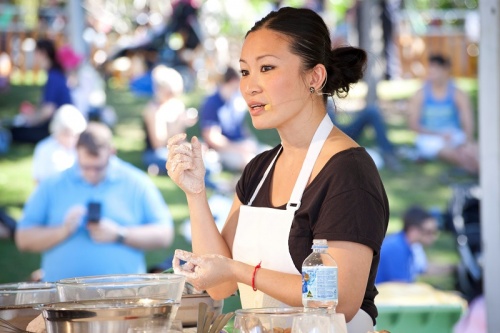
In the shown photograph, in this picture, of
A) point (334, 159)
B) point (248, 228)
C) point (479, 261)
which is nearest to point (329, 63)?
point (334, 159)

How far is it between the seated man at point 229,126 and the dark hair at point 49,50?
100 cm

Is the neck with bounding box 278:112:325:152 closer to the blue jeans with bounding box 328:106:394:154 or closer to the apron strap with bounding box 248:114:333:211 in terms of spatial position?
the apron strap with bounding box 248:114:333:211

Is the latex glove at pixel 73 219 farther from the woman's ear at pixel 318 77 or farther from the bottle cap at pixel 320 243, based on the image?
the bottle cap at pixel 320 243

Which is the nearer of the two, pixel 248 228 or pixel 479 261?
pixel 248 228

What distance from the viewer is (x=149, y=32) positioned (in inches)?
225

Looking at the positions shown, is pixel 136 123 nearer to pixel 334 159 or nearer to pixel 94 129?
pixel 94 129

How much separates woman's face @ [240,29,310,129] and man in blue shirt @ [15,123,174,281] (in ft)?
9.85

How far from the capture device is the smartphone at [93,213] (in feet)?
17.2

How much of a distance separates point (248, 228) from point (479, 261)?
11.3 feet

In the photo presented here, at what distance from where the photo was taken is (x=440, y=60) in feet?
19.0

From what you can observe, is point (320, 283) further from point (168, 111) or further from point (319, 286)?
point (168, 111)

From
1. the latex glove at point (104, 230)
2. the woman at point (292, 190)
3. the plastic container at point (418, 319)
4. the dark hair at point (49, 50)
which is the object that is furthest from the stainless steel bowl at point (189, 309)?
the dark hair at point (49, 50)

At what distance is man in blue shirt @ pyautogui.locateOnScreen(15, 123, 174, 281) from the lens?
522cm

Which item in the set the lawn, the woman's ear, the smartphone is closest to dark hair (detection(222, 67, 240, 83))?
the lawn
